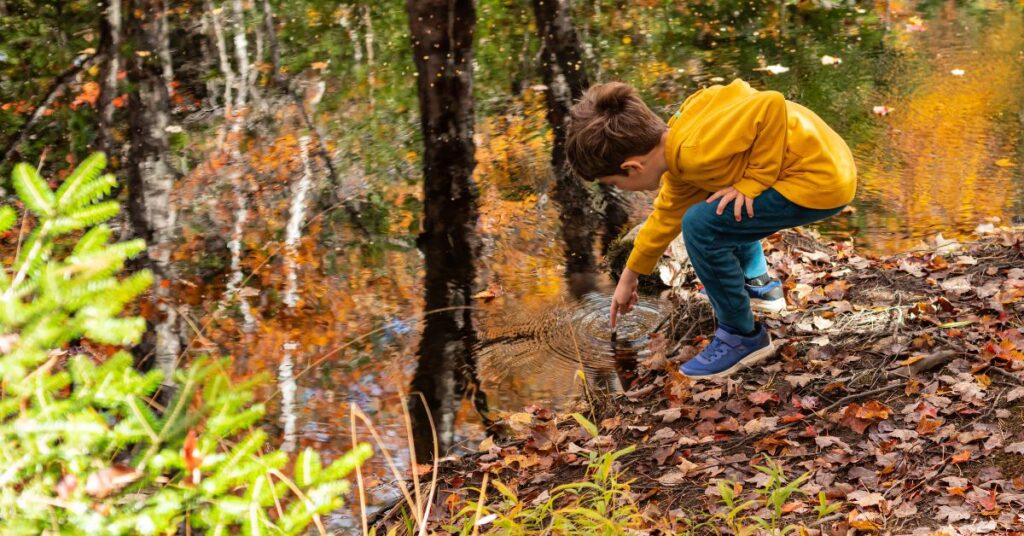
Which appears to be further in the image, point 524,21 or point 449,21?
point 524,21

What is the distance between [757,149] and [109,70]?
298 inches

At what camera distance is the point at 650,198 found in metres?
5.98

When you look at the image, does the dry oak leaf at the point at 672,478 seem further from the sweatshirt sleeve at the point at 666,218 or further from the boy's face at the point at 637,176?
the boy's face at the point at 637,176

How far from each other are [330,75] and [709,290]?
19.2 feet

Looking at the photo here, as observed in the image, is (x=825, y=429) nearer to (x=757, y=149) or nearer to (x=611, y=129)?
(x=757, y=149)

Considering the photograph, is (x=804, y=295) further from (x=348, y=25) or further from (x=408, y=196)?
(x=348, y=25)

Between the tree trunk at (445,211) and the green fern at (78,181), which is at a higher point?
the green fern at (78,181)

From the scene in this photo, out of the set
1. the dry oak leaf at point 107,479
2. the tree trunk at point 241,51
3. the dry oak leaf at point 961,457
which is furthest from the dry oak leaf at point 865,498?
the tree trunk at point 241,51

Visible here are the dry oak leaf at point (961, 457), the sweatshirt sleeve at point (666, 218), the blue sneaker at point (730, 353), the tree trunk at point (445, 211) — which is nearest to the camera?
the dry oak leaf at point (961, 457)

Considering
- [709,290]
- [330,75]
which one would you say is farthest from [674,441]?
[330,75]

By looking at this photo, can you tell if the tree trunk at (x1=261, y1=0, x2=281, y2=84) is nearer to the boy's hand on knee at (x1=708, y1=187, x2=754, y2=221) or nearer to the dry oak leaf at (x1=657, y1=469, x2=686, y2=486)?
the boy's hand on knee at (x1=708, y1=187, x2=754, y2=221)

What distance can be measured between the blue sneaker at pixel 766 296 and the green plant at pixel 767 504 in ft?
3.90

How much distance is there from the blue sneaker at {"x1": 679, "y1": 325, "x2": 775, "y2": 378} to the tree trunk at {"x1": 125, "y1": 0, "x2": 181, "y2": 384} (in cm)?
254

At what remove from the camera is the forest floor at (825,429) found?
9.04ft
